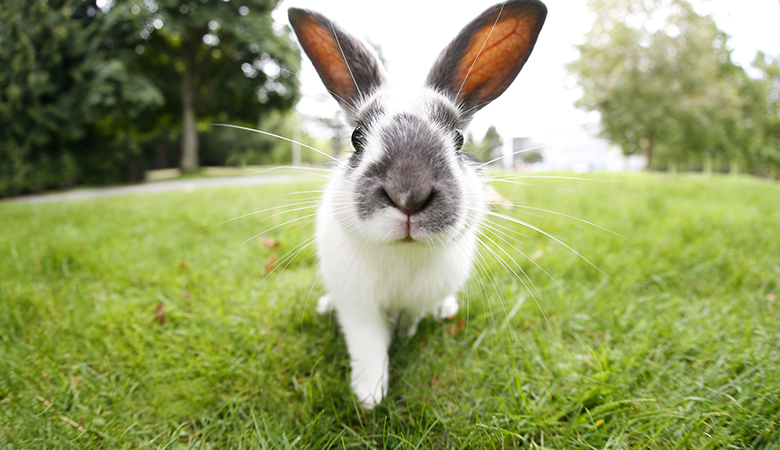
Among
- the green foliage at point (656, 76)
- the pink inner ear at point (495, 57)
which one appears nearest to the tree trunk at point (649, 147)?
the green foliage at point (656, 76)

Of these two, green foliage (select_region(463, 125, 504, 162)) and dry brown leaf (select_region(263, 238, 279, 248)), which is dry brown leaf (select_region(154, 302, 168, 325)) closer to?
dry brown leaf (select_region(263, 238, 279, 248))

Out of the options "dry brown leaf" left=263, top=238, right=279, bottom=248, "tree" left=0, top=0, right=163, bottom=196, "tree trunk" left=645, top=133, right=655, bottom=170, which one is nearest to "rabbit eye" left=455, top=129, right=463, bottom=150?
"dry brown leaf" left=263, top=238, right=279, bottom=248

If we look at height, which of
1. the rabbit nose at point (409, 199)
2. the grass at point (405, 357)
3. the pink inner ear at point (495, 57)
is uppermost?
the pink inner ear at point (495, 57)

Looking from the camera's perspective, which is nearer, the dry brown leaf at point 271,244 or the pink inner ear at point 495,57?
→ the pink inner ear at point 495,57

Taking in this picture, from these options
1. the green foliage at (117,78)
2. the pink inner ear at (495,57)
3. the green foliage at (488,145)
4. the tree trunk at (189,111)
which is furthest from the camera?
the tree trunk at (189,111)

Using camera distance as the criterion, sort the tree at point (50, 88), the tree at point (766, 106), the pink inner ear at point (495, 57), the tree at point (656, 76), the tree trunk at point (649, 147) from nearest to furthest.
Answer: the pink inner ear at point (495, 57) → the tree at point (50, 88) → the tree at point (656, 76) → the tree trunk at point (649, 147) → the tree at point (766, 106)

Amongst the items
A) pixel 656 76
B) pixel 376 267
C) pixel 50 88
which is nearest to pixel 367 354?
pixel 376 267

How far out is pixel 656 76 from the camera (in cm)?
1005

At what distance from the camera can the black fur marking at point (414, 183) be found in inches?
43.9

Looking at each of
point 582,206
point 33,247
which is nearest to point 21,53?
point 33,247

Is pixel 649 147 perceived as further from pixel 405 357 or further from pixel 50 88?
pixel 50 88

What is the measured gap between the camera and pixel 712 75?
11391 millimetres

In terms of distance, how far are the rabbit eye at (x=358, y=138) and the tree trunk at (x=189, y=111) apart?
17.4 m

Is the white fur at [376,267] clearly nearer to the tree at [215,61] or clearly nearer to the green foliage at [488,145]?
the green foliage at [488,145]
